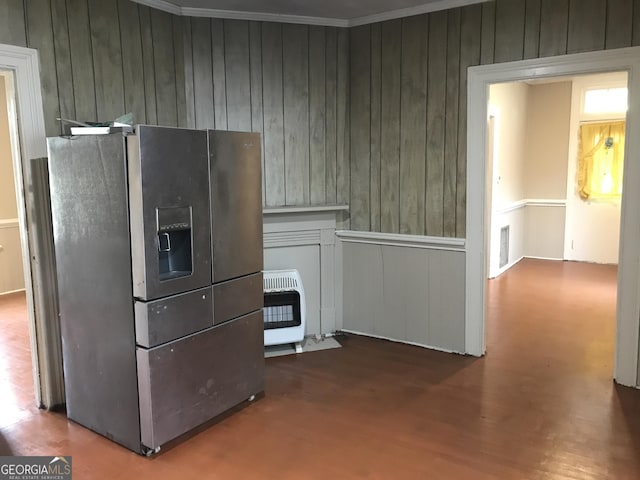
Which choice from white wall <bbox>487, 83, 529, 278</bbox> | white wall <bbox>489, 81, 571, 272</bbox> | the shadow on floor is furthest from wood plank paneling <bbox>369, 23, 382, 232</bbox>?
white wall <bbox>489, 81, 571, 272</bbox>

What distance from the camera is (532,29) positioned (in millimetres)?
3299

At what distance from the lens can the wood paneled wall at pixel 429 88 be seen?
10.6 ft

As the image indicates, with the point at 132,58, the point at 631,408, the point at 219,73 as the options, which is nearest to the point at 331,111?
the point at 219,73

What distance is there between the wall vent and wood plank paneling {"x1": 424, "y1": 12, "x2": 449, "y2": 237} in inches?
123

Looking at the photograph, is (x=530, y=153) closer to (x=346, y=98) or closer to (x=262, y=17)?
(x=346, y=98)

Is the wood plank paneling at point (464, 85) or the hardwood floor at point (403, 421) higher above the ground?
the wood plank paneling at point (464, 85)

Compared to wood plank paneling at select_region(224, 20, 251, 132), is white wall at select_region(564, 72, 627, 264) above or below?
below

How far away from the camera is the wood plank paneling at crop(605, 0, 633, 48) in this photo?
9.84 feet

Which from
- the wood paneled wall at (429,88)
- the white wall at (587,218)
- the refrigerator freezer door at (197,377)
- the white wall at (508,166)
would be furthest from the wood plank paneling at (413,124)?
the white wall at (587,218)

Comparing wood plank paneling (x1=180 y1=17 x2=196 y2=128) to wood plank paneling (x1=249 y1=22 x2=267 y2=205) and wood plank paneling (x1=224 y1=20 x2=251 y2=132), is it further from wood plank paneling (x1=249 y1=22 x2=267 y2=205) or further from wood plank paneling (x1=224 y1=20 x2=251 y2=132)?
wood plank paneling (x1=249 y1=22 x2=267 y2=205)

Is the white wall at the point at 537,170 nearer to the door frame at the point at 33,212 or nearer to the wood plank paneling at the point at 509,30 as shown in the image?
the wood plank paneling at the point at 509,30

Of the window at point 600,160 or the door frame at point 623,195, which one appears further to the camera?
the window at point 600,160

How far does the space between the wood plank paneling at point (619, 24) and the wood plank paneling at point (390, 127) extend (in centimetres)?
139

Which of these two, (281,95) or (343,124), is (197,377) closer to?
(281,95)
